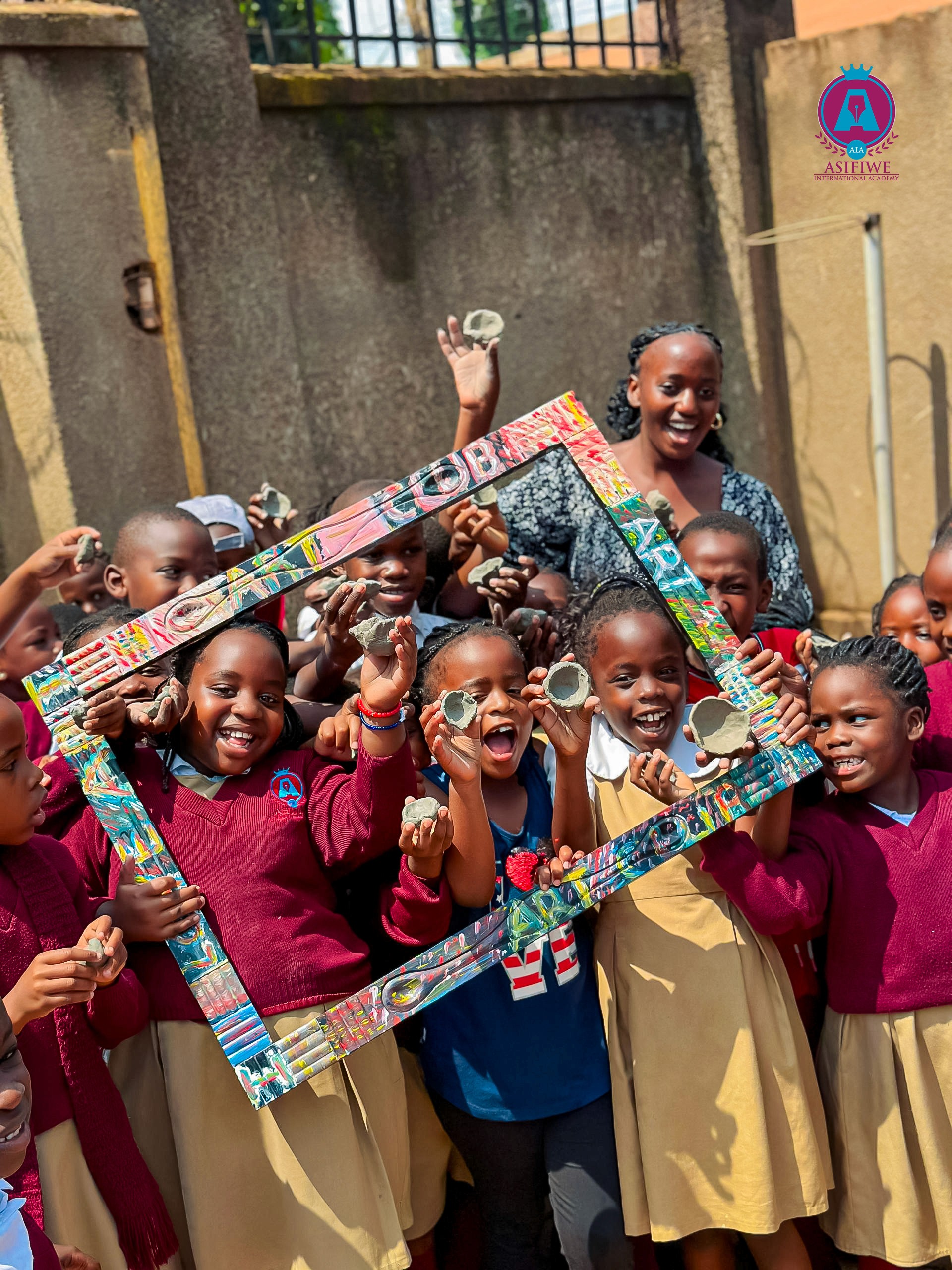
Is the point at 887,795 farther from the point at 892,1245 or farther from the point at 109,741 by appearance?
the point at 109,741

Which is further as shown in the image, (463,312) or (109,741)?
(463,312)

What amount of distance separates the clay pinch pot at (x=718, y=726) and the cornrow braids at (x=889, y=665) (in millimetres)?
429

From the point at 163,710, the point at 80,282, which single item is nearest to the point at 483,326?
the point at 163,710

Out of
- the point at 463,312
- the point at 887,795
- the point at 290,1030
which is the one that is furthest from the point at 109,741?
the point at 463,312

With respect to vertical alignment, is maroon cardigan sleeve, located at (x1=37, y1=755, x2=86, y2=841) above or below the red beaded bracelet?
below

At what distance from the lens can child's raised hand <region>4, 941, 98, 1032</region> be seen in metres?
2.09

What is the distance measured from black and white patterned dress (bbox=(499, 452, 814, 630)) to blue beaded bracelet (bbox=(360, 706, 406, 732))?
1.35m

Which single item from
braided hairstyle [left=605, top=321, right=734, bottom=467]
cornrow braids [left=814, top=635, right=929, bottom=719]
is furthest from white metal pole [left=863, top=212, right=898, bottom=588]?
cornrow braids [left=814, top=635, right=929, bottom=719]

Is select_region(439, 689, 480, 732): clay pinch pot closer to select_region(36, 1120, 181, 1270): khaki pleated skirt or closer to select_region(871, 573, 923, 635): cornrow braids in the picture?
select_region(36, 1120, 181, 1270): khaki pleated skirt

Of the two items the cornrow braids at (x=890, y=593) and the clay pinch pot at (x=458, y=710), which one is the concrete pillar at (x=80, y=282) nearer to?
the cornrow braids at (x=890, y=593)

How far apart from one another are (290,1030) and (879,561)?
15.3ft

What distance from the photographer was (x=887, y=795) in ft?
8.90

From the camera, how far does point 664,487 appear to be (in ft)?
12.5

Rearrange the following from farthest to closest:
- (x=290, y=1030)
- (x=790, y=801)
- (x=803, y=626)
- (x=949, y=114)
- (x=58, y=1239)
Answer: (x=949, y=114) → (x=803, y=626) → (x=790, y=801) → (x=290, y=1030) → (x=58, y=1239)
